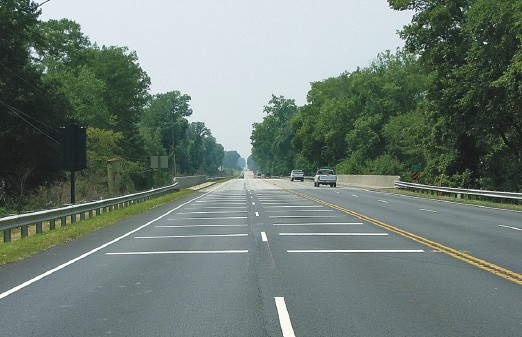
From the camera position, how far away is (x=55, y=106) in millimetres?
46125

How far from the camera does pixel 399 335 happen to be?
262 inches

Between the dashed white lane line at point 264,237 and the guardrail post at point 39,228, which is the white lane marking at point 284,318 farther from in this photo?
the guardrail post at point 39,228

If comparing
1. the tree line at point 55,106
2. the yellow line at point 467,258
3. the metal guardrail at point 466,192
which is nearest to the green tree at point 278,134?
the tree line at point 55,106

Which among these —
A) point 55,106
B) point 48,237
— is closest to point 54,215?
point 48,237

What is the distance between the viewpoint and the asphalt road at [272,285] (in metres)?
7.18

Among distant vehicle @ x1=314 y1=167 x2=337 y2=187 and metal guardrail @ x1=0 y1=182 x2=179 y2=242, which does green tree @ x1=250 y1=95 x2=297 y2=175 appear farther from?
metal guardrail @ x1=0 y1=182 x2=179 y2=242

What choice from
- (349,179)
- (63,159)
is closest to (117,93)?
(349,179)

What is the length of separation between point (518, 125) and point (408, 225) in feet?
98.6

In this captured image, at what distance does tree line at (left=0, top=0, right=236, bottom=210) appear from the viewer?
4175cm

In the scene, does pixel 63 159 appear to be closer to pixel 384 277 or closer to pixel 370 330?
pixel 384 277

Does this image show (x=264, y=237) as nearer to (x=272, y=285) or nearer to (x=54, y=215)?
(x=272, y=285)

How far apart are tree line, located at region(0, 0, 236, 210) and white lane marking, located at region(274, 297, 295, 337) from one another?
17.4 metres

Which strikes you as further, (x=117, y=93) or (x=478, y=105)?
(x=117, y=93)

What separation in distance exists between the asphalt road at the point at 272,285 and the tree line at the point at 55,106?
1271cm
